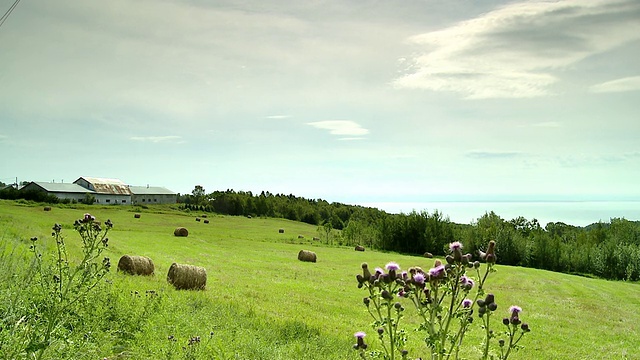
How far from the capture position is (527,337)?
1741 centimetres

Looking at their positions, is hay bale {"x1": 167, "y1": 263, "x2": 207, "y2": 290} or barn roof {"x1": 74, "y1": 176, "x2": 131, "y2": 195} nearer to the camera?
hay bale {"x1": 167, "y1": 263, "x2": 207, "y2": 290}

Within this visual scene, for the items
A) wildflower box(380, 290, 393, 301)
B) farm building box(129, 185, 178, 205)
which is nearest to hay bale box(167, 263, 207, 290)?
wildflower box(380, 290, 393, 301)

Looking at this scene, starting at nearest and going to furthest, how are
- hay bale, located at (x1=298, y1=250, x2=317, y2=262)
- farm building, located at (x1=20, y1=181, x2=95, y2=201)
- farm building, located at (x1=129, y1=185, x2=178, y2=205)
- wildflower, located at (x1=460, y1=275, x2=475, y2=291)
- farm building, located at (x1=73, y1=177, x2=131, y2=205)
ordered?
wildflower, located at (x1=460, y1=275, x2=475, y2=291) → hay bale, located at (x1=298, y1=250, x2=317, y2=262) → farm building, located at (x1=20, y1=181, x2=95, y2=201) → farm building, located at (x1=73, y1=177, x2=131, y2=205) → farm building, located at (x1=129, y1=185, x2=178, y2=205)

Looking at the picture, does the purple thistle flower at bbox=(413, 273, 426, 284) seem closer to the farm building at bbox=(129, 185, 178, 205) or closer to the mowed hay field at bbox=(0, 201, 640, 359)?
the mowed hay field at bbox=(0, 201, 640, 359)

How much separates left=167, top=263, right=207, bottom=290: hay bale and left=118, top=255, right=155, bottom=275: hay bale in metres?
1.60

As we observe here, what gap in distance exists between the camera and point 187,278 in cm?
1736

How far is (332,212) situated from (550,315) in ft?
357

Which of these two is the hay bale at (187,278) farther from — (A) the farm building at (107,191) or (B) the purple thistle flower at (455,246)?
(A) the farm building at (107,191)

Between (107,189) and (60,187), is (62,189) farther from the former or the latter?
(107,189)

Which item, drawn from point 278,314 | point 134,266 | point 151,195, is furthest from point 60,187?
point 278,314

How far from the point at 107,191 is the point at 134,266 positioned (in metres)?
96.9

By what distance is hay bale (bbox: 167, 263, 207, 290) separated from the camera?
677 inches

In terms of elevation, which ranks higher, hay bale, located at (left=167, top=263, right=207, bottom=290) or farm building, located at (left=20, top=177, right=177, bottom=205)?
farm building, located at (left=20, top=177, right=177, bottom=205)

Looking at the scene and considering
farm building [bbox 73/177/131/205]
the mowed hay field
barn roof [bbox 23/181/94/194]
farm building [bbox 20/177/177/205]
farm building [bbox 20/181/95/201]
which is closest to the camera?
the mowed hay field
